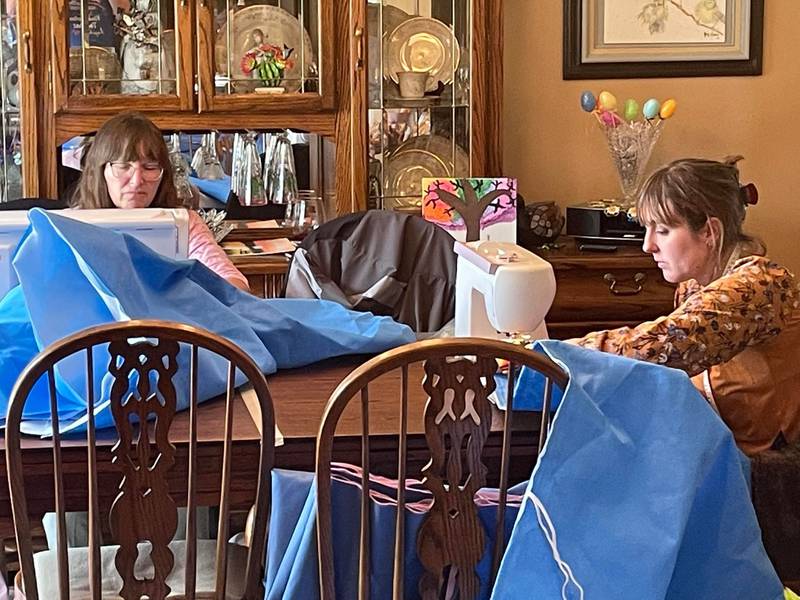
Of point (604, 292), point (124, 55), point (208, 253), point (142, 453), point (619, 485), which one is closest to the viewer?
point (619, 485)

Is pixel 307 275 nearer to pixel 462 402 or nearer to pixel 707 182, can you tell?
pixel 707 182

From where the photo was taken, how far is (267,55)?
3609 mm

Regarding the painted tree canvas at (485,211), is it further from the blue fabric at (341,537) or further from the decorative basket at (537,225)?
the blue fabric at (341,537)

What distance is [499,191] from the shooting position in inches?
130

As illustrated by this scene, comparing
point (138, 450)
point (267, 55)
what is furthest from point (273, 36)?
point (138, 450)

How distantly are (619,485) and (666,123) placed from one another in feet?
8.79

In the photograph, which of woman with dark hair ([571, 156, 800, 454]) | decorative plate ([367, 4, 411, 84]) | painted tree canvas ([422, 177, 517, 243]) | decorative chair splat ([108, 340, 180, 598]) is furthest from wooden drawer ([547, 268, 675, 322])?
decorative chair splat ([108, 340, 180, 598])

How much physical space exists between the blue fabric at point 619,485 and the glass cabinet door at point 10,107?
2.34 meters

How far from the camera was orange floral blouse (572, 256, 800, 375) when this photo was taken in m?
2.12

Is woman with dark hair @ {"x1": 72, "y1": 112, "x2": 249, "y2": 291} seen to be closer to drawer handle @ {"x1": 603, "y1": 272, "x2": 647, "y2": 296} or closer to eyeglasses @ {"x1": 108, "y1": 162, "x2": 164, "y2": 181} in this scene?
eyeglasses @ {"x1": 108, "y1": 162, "x2": 164, "y2": 181}

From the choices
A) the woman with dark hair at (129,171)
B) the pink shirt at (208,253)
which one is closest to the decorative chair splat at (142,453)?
the pink shirt at (208,253)

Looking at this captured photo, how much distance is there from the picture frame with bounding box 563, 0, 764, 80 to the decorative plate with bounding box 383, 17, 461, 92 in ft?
1.51

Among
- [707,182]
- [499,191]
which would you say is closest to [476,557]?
[707,182]

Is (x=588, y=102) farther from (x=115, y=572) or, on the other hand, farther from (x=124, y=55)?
(x=115, y=572)
